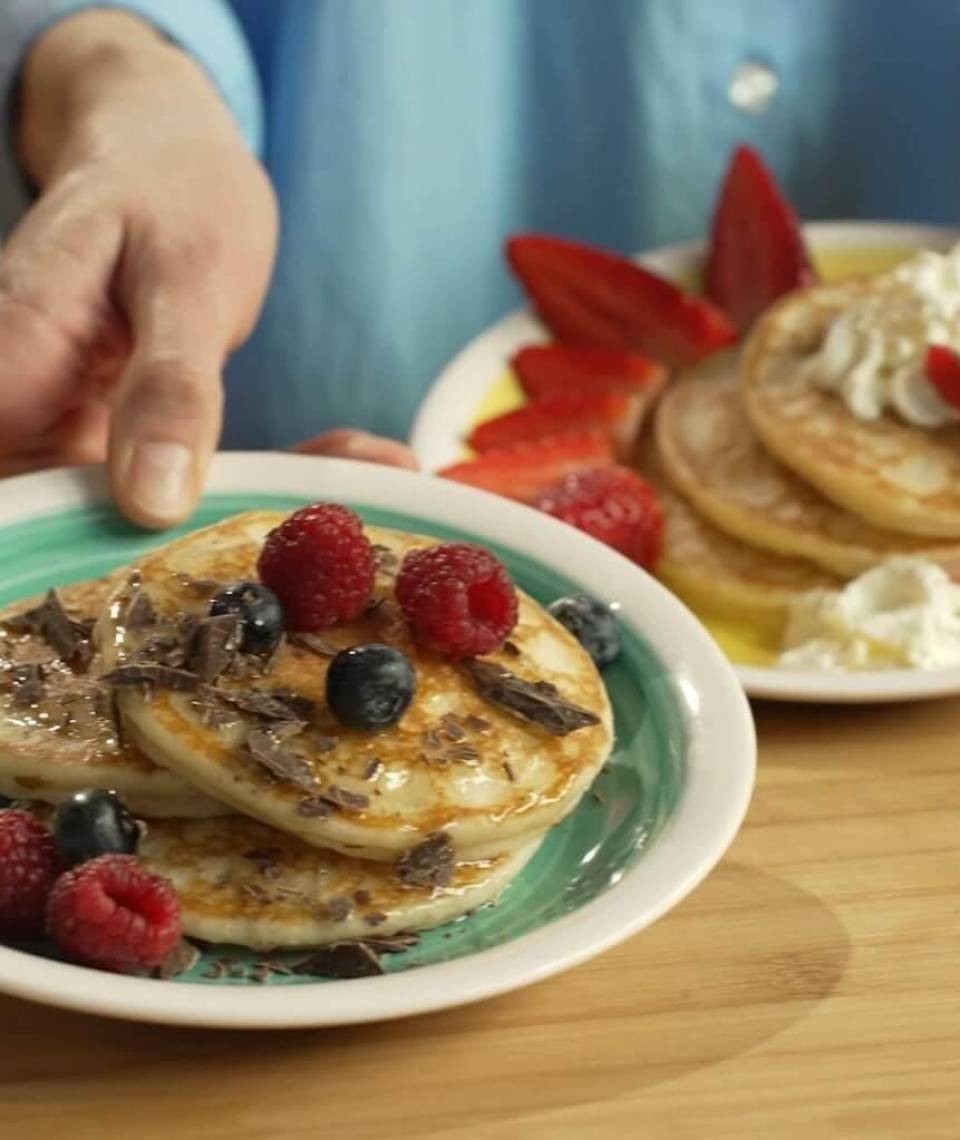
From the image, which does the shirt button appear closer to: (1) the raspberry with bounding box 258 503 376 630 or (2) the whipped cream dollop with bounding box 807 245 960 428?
(2) the whipped cream dollop with bounding box 807 245 960 428

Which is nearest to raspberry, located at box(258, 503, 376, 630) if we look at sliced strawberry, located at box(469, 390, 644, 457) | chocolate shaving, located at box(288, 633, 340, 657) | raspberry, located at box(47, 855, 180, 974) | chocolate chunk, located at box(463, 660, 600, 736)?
chocolate shaving, located at box(288, 633, 340, 657)

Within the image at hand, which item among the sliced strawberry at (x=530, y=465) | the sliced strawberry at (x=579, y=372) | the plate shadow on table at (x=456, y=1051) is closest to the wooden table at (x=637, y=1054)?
the plate shadow on table at (x=456, y=1051)

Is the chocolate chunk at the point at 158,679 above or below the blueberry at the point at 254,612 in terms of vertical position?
below

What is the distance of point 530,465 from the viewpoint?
6.09ft

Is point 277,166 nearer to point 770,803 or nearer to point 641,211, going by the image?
point 641,211

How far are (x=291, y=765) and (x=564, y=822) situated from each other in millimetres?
262

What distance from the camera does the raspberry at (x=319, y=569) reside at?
3.76 feet

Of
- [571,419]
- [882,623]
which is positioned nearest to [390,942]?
[882,623]

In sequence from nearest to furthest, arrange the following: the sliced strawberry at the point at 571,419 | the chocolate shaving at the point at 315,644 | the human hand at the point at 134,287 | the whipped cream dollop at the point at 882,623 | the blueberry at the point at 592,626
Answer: the chocolate shaving at the point at 315,644, the blueberry at the point at 592,626, the human hand at the point at 134,287, the whipped cream dollop at the point at 882,623, the sliced strawberry at the point at 571,419

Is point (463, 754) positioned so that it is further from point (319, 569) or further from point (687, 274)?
point (687, 274)

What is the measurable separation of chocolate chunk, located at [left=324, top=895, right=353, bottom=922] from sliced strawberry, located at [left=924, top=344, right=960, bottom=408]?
103cm

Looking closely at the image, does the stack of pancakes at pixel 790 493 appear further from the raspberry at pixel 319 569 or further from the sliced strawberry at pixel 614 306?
the raspberry at pixel 319 569

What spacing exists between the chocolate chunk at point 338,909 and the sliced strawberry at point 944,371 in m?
1.03

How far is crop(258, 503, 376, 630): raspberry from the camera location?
1146 millimetres
